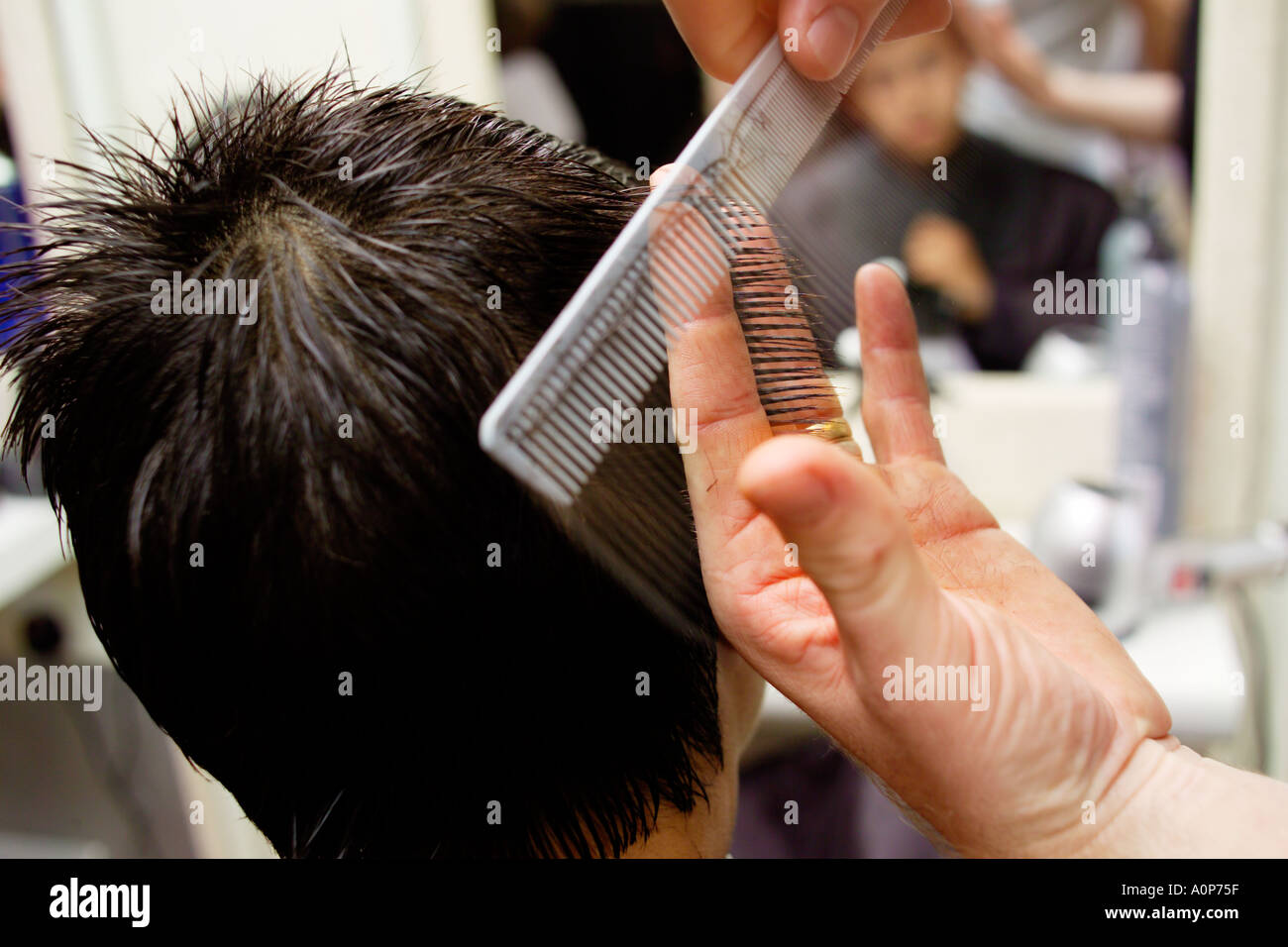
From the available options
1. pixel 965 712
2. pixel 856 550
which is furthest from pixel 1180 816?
pixel 856 550

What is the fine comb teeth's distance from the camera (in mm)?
414

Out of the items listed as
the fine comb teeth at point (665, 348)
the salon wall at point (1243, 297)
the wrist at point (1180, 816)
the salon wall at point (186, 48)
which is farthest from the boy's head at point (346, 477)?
the salon wall at point (1243, 297)

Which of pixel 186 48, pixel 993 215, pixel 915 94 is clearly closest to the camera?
pixel 915 94

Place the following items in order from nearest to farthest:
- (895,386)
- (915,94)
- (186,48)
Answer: (895,386)
(915,94)
(186,48)

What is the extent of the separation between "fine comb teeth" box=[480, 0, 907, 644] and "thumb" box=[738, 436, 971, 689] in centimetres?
10

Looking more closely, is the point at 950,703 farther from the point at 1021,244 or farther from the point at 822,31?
the point at 1021,244

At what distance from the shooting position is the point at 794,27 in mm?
497

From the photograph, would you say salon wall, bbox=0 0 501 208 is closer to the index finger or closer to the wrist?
the index finger

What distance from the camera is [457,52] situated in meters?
1.24

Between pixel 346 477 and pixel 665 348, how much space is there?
6.8 inches

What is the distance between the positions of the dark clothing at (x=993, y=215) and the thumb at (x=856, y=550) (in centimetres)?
51

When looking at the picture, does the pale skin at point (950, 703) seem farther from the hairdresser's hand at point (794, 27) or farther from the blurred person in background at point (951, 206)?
the blurred person in background at point (951, 206)
